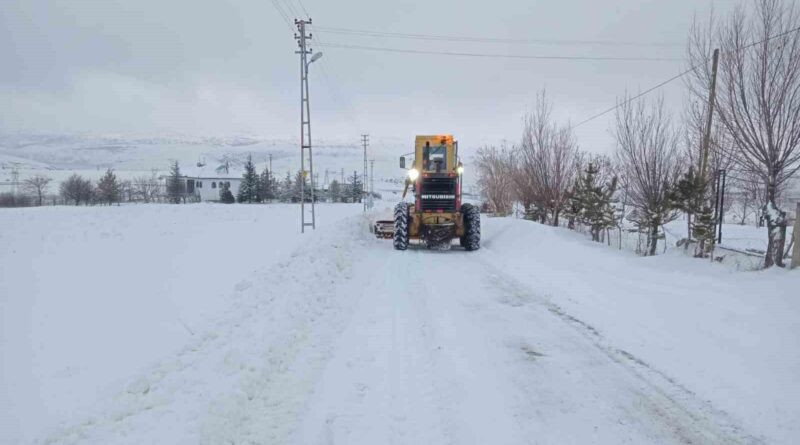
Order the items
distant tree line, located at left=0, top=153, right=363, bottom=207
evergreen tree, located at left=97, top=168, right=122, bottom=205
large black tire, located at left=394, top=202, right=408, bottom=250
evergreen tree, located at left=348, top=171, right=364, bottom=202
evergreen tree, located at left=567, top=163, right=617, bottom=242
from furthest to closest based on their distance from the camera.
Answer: evergreen tree, located at left=348, top=171, right=364, bottom=202
distant tree line, located at left=0, top=153, right=363, bottom=207
evergreen tree, located at left=97, top=168, right=122, bottom=205
evergreen tree, located at left=567, top=163, right=617, bottom=242
large black tire, located at left=394, top=202, right=408, bottom=250

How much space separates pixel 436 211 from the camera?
14703mm

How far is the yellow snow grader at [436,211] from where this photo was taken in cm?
1451

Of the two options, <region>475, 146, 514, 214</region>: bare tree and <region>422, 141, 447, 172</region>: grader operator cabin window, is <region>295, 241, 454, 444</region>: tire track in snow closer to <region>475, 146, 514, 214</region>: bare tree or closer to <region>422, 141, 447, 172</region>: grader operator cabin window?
<region>422, 141, 447, 172</region>: grader operator cabin window

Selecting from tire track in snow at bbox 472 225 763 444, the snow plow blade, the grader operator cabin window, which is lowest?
tire track in snow at bbox 472 225 763 444

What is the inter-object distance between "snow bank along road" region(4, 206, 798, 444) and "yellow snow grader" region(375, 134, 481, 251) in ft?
21.7

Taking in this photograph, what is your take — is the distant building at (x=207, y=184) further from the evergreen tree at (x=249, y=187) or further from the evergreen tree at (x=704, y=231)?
the evergreen tree at (x=704, y=231)

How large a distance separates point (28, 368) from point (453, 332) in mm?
4615

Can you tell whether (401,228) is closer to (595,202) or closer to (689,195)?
(689,195)

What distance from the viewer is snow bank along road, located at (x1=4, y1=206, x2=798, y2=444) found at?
11.4 feet

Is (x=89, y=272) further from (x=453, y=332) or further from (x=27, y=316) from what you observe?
(x=453, y=332)

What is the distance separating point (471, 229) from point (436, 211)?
125 centimetres

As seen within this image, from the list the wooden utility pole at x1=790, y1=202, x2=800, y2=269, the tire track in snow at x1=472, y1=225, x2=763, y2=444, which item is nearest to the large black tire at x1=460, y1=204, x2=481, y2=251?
the wooden utility pole at x1=790, y1=202, x2=800, y2=269

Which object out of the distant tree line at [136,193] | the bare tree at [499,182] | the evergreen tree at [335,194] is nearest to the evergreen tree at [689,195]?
the bare tree at [499,182]

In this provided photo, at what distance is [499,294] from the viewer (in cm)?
809
